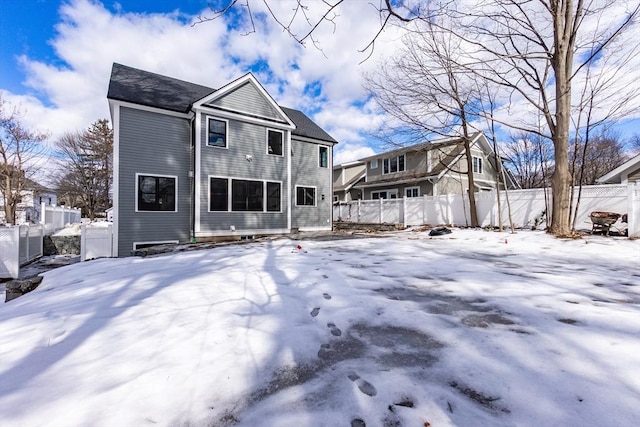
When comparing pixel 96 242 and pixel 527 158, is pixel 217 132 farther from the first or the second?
pixel 527 158

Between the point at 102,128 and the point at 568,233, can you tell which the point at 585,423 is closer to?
the point at 568,233

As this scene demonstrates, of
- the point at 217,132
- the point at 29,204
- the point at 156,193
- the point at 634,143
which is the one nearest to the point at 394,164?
the point at 217,132

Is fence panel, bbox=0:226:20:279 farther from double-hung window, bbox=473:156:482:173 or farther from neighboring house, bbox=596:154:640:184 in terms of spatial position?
double-hung window, bbox=473:156:482:173

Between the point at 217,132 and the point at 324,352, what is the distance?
1048 centimetres

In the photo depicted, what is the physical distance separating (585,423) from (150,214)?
435 inches

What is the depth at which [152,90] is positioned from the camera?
35.4 feet

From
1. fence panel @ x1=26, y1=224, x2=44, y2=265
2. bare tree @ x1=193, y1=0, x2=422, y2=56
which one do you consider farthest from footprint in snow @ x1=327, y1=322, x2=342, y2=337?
fence panel @ x1=26, y1=224, x2=44, y2=265

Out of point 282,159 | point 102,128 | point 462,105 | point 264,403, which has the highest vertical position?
point 102,128

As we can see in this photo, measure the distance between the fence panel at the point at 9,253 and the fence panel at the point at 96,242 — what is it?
1.41 metres

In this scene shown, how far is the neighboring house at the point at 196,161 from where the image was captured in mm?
9453

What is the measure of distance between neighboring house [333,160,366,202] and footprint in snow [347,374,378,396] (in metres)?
22.5

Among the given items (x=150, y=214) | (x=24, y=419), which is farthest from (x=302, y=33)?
(x=150, y=214)

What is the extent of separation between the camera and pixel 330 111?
17797mm

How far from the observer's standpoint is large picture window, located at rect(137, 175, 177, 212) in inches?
380
